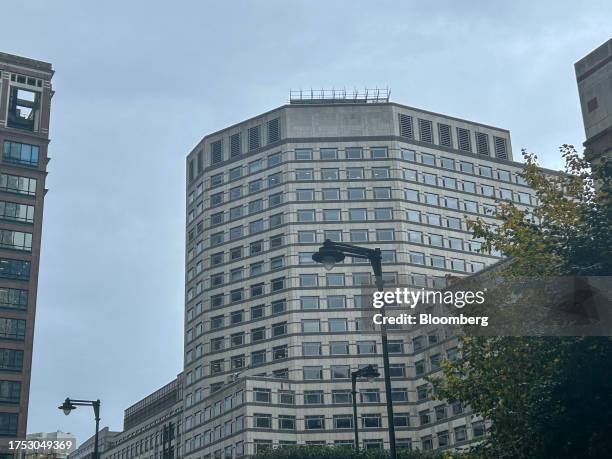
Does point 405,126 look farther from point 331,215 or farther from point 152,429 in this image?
point 152,429

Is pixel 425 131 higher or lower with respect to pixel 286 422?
higher

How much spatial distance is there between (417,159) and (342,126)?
9.97 meters

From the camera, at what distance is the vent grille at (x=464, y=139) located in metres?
107

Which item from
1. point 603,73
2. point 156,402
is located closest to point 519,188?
point 156,402

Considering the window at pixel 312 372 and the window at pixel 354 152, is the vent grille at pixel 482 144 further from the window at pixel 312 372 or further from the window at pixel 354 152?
the window at pixel 312 372

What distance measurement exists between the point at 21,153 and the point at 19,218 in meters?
9.57

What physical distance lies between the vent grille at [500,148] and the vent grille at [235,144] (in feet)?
106

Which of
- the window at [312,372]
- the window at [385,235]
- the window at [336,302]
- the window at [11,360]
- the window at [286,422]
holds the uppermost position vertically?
the window at [385,235]

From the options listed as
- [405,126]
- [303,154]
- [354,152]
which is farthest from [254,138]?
[405,126]

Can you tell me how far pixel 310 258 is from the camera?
98250mm

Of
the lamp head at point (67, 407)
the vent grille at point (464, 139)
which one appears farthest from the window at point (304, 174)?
the lamp head at point (67, 407)

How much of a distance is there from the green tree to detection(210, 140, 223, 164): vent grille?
7922 centimetres

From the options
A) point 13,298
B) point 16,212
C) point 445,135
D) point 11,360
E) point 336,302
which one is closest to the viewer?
point 336,302

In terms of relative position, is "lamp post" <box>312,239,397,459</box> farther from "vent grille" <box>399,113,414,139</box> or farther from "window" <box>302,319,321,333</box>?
"vent grille" <box>399,113,414,139</box>
